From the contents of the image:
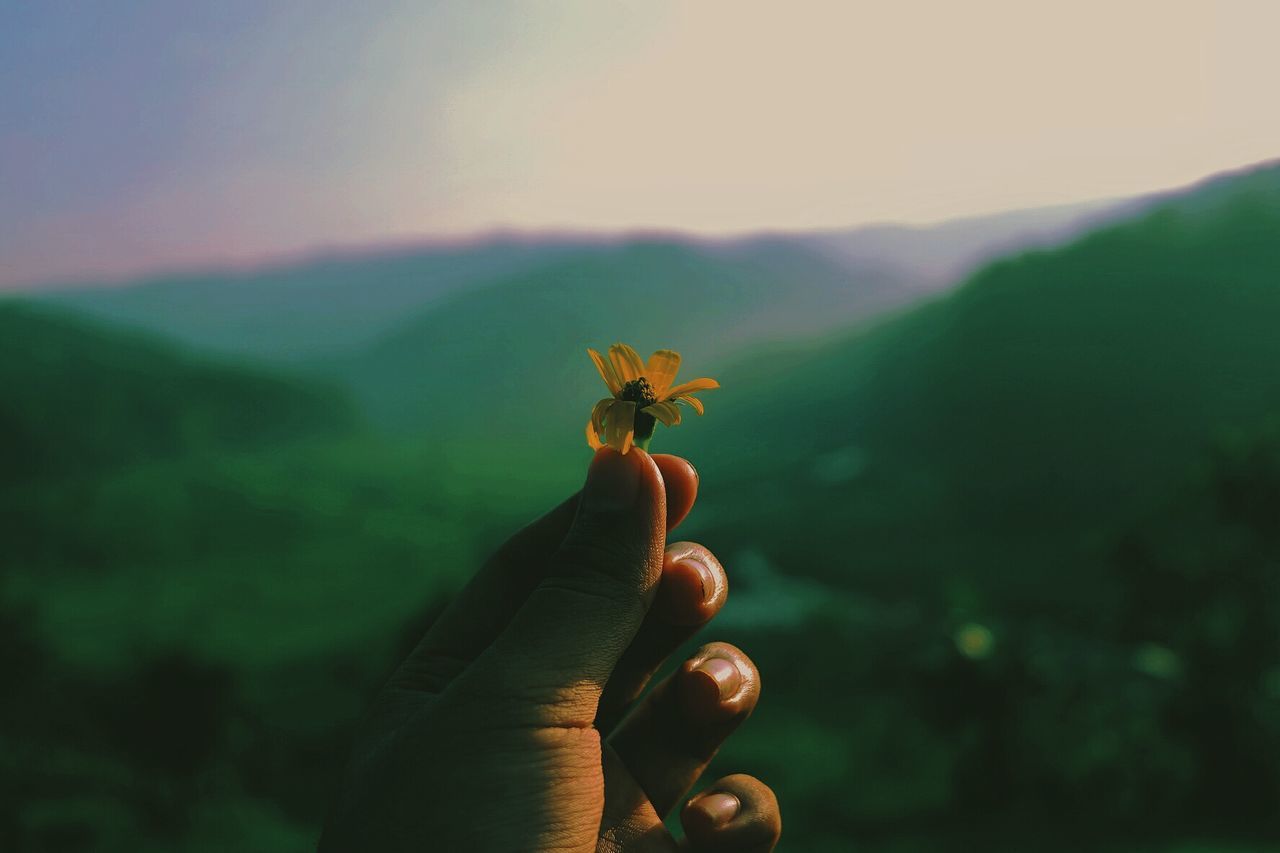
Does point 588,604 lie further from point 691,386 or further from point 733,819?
point 733,819

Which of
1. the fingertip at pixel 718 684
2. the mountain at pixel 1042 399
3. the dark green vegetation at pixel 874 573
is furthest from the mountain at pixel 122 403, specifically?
the fingertip at pixel 718 684

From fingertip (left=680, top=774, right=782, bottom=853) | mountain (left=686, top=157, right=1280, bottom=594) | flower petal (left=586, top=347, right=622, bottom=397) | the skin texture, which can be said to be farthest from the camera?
mountain (left=686, top=157, right=1280, bottom=594)

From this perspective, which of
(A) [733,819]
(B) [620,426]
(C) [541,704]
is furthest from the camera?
(A) [733,819]

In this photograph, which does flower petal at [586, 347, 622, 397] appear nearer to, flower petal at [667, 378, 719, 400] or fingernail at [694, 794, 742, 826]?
flower petal at [667, 378, 719, 400]

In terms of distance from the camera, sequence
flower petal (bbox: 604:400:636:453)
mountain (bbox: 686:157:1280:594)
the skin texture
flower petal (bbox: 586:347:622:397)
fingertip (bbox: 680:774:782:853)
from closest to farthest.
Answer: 1. the skin texture
2. flower petal (bbox: 604:400:636:453)
3. flower petal (bbox: 586:347:622:397)
4. fingertip (bbox: 680:774:782:853)
5. mountain (bbox: 686:157:1280:594)

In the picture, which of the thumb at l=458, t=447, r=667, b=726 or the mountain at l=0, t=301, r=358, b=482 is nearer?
the thumb at l=458, t=447, r=667, b=726

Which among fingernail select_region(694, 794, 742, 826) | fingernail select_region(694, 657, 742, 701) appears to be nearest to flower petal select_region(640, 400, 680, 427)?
fingernail select_region(694, 657, 742, 701)

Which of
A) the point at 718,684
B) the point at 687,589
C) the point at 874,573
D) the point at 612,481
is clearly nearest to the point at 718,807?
the point at 718,684

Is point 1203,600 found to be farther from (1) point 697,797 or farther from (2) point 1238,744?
(1) point 697,797
